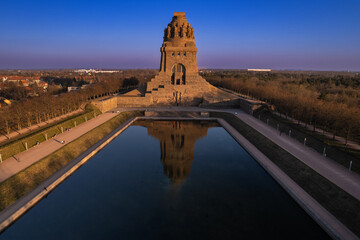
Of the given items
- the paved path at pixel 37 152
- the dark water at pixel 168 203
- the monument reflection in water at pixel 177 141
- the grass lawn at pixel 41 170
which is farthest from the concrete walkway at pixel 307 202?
the paved path at pixel 37 152

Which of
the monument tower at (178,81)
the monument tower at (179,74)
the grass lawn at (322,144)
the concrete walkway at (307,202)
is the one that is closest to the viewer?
the concrete walkway at (307,202)

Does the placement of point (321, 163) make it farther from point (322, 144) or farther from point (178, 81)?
point (178, 81)

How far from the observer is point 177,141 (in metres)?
32.1

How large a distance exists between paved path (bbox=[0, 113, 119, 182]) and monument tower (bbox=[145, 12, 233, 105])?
2414cm

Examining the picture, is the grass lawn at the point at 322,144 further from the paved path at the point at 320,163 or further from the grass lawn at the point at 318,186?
the grass lawn at the point at 318,186

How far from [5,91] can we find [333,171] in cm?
8060

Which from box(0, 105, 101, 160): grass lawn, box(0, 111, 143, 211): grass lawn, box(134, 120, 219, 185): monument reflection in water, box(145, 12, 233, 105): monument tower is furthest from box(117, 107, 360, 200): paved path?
box(0, 105, 101, 160): grass lawn

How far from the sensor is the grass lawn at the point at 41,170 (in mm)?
16094

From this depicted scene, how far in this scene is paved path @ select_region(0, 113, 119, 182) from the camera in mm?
19000

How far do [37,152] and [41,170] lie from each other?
4425 millimetres

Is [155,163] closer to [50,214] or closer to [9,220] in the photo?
[50,214]

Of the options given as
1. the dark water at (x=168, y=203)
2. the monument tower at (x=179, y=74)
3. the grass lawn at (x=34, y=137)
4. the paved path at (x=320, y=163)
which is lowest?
the dark water at (x=168, y=203)

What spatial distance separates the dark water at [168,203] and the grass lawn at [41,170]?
1839mm

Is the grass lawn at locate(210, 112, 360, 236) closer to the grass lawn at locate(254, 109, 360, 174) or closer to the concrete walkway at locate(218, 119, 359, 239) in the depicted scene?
the concrete walkway at locate(218, 119, 359, 239)
